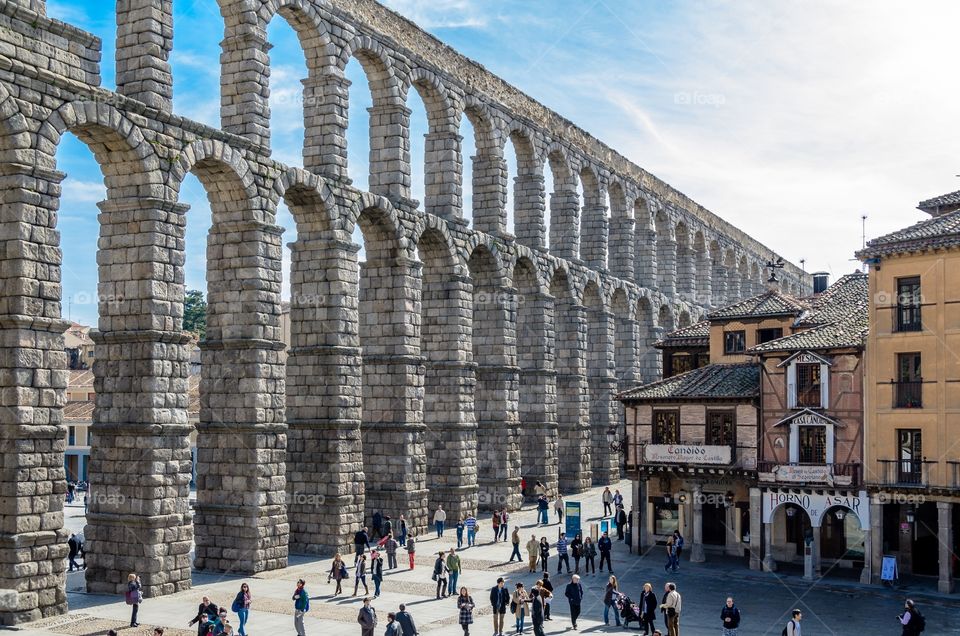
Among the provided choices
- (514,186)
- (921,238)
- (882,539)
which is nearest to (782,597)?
(882,539)

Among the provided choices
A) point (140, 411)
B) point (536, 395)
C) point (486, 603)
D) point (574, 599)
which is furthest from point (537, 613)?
point (536, 395)

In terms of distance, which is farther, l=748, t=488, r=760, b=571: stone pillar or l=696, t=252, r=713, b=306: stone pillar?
l=696, t=252, r=713, b=306: stone pillar

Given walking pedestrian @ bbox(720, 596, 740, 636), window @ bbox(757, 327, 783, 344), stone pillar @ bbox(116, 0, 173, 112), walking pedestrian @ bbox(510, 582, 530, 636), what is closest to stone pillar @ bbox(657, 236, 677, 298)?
window @ bbox(757, 327, 783, 344)

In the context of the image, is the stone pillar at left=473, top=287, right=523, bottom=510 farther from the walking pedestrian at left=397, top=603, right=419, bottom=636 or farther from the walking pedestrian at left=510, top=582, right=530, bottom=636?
the walking pedestrian at left=397, top=603, right=419, bottom=636

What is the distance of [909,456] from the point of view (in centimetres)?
3662

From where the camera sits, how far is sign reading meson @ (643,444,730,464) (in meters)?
41.1

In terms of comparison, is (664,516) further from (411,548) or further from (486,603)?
(486,603)

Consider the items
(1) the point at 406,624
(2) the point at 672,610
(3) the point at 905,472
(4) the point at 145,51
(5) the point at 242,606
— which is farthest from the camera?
(3) the point at 905,472

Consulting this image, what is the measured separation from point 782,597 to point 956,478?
6804 mm

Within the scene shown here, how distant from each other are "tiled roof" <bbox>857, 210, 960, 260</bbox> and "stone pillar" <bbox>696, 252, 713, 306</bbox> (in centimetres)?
5520

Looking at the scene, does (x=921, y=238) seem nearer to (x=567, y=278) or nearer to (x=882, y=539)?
(x=882, y=539)

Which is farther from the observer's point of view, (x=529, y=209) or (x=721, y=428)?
(x=529, y=209)

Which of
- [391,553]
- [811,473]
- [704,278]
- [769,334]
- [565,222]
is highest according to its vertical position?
[565,222]

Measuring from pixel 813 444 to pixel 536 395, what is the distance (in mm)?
22656
